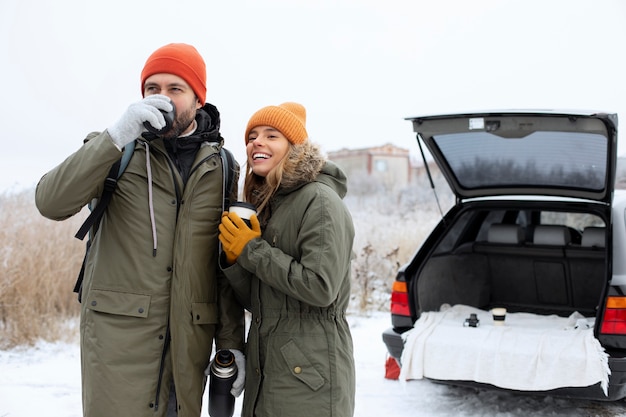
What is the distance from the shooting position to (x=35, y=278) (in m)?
5.86

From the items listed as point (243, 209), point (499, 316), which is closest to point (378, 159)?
point (499, 316)

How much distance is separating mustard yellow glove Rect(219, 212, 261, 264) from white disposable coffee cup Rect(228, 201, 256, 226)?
0.01 metres

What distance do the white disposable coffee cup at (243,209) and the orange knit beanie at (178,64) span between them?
54 cm

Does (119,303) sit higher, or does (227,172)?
(227,172)

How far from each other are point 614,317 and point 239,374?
2.42 meters

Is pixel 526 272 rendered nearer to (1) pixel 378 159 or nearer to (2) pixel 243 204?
(2) pixel 243 204

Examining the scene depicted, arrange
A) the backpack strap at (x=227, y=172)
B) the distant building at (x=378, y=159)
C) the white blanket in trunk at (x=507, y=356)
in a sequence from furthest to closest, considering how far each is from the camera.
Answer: the distant building at (x=378, y=159) < the white blanket in trunk at (x=507, y=356) < the backpack strap at (x=227, y=172)

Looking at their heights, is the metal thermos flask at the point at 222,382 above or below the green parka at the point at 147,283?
below

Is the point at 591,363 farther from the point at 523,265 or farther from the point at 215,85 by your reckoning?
the point at 215,85

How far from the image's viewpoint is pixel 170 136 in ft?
8.29

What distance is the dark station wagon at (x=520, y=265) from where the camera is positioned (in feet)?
12.8

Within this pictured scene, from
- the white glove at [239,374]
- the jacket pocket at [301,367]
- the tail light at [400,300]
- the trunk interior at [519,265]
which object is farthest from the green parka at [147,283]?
the trunk interior at [519,265]

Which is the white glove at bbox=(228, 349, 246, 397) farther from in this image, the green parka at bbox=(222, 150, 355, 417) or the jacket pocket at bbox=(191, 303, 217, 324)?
the jacket pocket at bbox=(191, 303, 217, 324)

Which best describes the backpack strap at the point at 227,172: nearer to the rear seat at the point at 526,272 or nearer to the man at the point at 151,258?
the man at the point at 151,258
